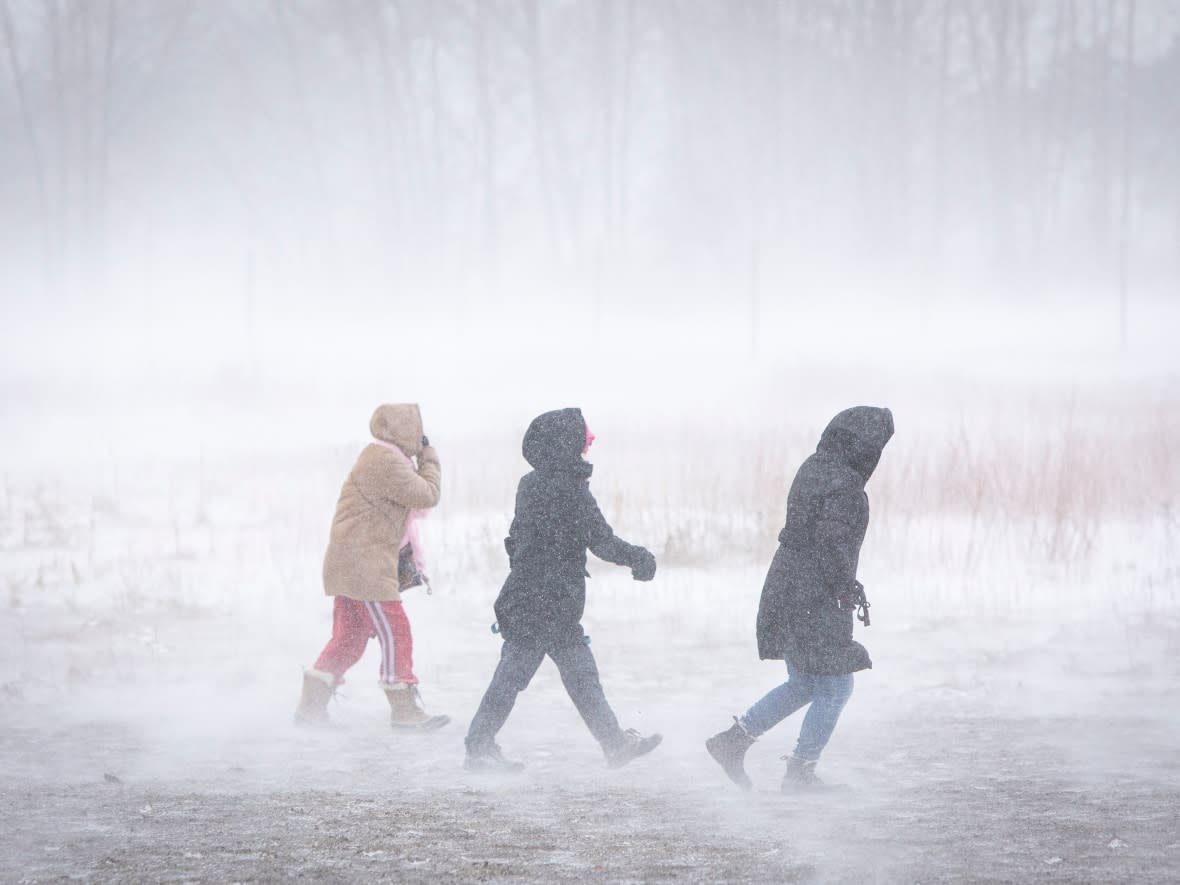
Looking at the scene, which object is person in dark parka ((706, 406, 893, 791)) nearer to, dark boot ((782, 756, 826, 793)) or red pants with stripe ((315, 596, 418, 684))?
dark boot ((782, 756, 826, 793))

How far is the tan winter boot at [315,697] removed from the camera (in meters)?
6.40

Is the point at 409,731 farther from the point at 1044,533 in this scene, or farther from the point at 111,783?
the point at 1044,533

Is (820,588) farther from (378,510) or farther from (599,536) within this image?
(378,510)

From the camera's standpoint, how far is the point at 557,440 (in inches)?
209

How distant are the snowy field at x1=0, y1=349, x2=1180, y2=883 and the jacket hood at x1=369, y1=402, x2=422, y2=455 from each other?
141cm

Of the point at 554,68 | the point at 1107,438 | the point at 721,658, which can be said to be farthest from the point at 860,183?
the point at 721,658

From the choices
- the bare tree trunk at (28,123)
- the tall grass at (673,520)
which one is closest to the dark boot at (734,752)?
the tall grass at (673,520)

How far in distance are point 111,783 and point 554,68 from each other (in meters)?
35.9

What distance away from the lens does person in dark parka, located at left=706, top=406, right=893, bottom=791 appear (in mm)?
4879

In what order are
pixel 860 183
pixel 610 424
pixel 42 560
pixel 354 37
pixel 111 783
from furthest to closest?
1. pixel 860 183
2. pixel 354 37
3. pixel 610 424
4. pixel 42 560
5. pixel 111 783

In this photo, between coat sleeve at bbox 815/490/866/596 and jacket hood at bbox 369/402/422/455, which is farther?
jacket hood at bbox 369/402/422/455

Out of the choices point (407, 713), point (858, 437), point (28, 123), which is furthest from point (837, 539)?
point (28, 123)

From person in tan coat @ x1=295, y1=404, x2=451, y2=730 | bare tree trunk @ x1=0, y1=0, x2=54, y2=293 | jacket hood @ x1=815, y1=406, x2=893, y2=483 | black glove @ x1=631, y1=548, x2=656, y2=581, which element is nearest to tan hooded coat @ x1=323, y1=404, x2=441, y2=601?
person in tan coat @ x1=295, y1=404, x2=451, y2=730

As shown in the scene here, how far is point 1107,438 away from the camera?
52.8 ft
